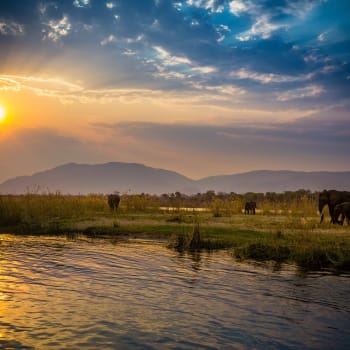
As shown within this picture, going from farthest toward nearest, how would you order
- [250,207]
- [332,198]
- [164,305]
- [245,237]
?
[250,207] → [332,198] → [245,237] → [164,305]

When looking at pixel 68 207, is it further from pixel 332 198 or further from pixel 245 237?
pixel 332 198

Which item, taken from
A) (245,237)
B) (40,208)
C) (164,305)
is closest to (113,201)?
(40,208)

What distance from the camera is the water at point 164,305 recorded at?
25.1ft

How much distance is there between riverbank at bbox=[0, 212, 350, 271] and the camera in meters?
15.6

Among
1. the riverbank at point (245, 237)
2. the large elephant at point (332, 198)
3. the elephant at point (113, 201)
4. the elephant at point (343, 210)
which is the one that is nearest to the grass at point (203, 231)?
the riverbank at point (245, 237)

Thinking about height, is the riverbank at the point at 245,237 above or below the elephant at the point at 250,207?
below

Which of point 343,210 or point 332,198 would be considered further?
point 332,198

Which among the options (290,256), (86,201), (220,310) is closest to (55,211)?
(86,201)

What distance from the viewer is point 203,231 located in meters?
22.3

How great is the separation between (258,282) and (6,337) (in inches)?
275

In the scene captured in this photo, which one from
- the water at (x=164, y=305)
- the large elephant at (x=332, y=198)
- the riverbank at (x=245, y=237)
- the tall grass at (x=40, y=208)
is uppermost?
the large elephant at (x=332, y=198)

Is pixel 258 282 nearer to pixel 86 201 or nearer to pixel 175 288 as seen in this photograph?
pixel 175 288

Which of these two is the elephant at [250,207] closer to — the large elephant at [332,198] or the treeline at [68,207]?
the treeline at [68,207]

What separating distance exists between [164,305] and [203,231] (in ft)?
41.9
